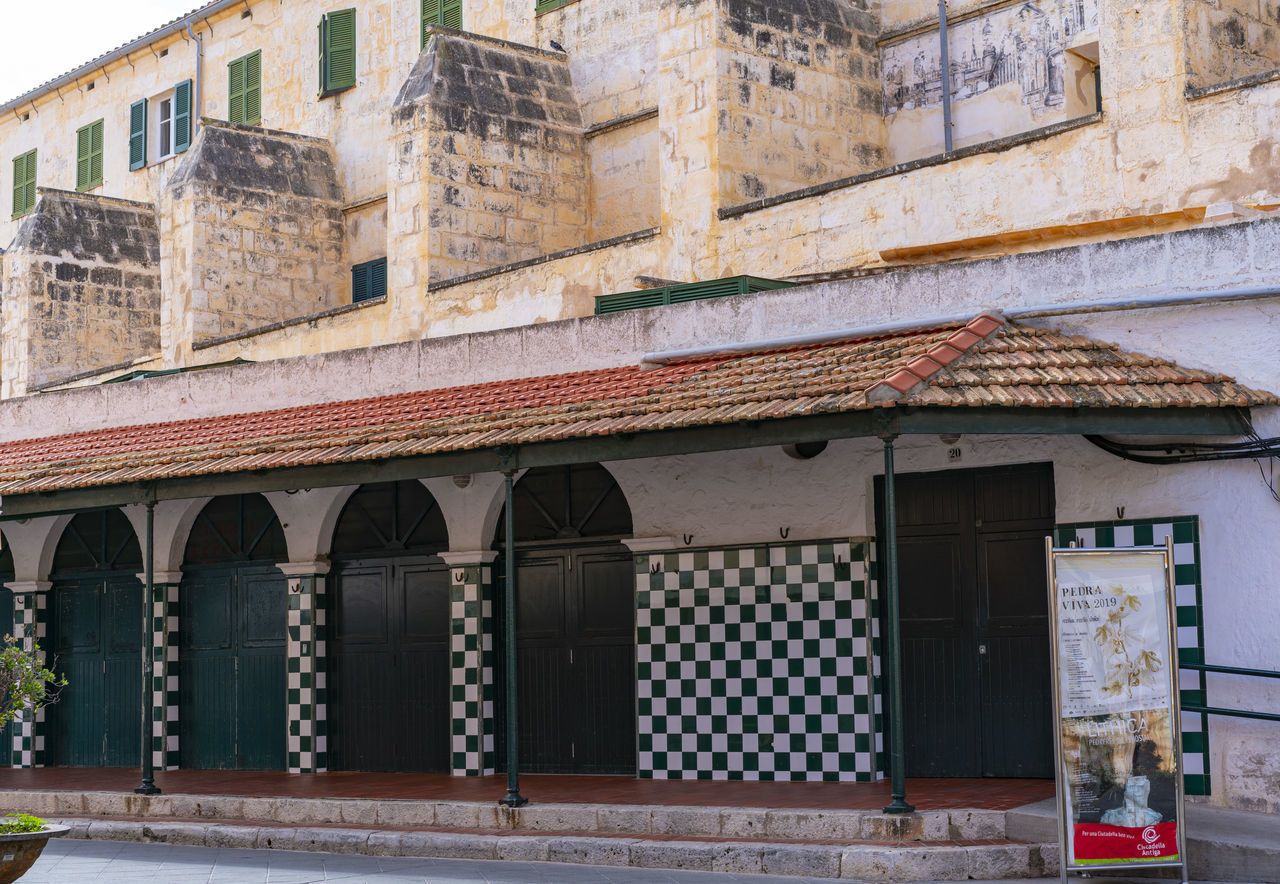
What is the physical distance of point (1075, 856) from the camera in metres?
9.23

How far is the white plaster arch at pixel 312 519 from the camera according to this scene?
624 inches

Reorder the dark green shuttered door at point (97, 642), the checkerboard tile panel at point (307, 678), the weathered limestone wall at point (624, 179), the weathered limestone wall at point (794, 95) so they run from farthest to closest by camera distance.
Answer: the weathered limestone wall at point (624, 179) < the weathered limestone wall at point (794, 95) < the dark green shuttered door at point (97, 642) < the checkerboard tile panel at point (307, 678)

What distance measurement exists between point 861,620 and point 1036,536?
1.43 meters

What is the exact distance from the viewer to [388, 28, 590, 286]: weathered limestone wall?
71.3ft

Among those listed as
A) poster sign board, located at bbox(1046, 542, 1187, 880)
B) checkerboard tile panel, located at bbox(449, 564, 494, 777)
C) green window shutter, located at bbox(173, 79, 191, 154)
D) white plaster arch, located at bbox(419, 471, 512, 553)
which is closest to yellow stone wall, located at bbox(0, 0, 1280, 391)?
green window shutter, located at bbox(173, 79, 191, 154)

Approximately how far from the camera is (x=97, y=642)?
58.6ft

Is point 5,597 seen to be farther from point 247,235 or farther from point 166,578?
point 247,235

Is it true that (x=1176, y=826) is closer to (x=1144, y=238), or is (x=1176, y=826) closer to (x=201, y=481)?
(x=1144, y=238)

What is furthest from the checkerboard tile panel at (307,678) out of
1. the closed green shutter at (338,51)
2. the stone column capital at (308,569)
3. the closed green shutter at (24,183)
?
the closed green shutter at (24,183)

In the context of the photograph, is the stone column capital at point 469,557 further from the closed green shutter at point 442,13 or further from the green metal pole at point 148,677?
the closed green shutter at point 442,13

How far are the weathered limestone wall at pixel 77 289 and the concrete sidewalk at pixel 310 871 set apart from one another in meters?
16.7

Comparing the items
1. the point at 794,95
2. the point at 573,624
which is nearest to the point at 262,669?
the point at 573,624

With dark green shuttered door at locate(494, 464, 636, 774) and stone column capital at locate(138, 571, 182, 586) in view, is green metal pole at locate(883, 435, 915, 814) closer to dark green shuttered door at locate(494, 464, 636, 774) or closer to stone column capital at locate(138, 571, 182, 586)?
dark green shuttered door at locate(494, 464, 636, 774)

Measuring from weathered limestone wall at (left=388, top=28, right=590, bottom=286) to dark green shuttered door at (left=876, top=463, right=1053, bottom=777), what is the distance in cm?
1064
